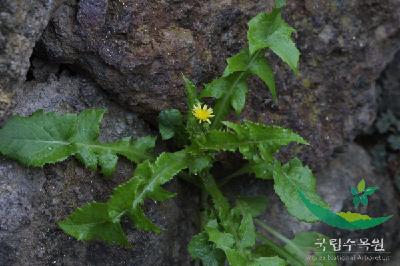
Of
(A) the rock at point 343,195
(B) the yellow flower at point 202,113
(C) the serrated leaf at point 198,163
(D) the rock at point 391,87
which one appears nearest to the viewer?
(B) the yellow flower at point 202,113

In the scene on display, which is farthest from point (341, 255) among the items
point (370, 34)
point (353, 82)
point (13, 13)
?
point (13, 13)

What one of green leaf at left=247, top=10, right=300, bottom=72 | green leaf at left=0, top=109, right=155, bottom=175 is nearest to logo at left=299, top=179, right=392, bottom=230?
green leaf at left=247, top=10, right=300, bottom=72

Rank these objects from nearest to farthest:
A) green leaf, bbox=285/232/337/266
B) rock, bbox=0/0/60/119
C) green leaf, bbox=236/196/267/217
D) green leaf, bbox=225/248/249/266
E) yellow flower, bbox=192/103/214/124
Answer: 1. rock, bbox=0/0/60/119
2. green leaf, bbox=225/248/249/266
3. yellow flower, bbox=192/103/214/124
4. green leaf, bbox=285/232/337/266
5. green leaf, bbox=236/196/267/217

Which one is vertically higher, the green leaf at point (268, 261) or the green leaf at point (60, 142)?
the green leaf at point (60, 142)

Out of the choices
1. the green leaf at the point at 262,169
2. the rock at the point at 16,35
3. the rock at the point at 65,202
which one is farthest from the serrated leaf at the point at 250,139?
the rock at the point at 16,35

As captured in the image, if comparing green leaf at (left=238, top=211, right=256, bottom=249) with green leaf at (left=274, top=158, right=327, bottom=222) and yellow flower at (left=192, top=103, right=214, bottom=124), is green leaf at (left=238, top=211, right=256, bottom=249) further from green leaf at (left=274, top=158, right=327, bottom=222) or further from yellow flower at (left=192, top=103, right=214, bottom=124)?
yellow flower at (left=192, top=103, right=214, bottom=124)

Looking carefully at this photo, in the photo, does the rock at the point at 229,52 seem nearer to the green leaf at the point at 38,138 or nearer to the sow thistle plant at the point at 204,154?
the sow thistle plant at the point at 204,154

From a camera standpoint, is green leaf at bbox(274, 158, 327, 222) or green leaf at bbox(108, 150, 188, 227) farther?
green leaf at bbox(274, 158, 327, 222)
